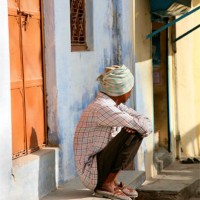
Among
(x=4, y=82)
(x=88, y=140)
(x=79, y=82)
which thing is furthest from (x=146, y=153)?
(x=4, y=82)

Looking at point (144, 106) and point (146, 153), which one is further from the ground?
point (144, 106)

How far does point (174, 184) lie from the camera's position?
945 cm

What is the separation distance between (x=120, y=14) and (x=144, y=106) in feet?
5.54

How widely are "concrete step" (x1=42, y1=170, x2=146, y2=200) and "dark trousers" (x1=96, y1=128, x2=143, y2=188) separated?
0.21 metres

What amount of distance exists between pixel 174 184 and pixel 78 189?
309 cm

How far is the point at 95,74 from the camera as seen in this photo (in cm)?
784

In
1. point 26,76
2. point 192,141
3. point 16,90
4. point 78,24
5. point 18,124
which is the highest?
point 78,24

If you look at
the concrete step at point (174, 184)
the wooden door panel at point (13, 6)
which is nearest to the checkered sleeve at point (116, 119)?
the wooden door panel at point (13, 6)

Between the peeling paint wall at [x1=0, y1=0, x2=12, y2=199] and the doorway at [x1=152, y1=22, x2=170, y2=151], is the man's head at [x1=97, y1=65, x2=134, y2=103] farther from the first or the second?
the doorway at [x1=152, y1=22, x2=170, y2=151]

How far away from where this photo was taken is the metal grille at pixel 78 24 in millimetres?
7506

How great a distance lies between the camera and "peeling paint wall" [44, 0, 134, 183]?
672 cm

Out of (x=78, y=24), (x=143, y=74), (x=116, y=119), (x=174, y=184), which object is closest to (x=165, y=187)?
(x=174, y=184)

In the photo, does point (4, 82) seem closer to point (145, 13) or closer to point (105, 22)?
point (105, 22)

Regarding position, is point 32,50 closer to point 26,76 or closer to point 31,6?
point 26,76
